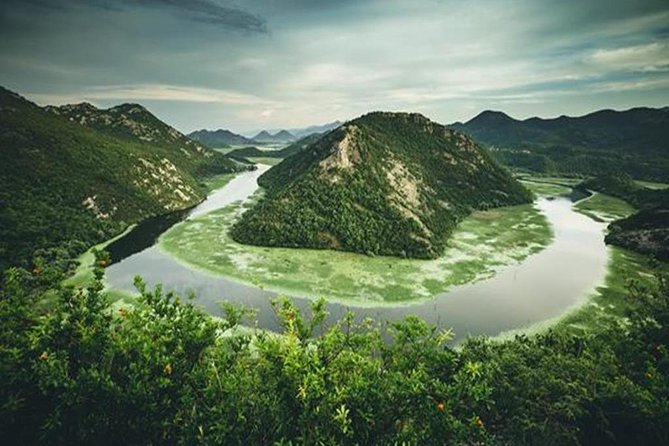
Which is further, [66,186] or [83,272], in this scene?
[66,186]

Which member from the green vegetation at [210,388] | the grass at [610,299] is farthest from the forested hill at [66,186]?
the grass at [610,299]

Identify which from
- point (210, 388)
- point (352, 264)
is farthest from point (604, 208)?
point (210, 388)

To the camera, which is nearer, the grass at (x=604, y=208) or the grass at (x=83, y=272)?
the grass at (x=83, y=272)

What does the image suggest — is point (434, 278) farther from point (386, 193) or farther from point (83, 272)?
point (83, 272)

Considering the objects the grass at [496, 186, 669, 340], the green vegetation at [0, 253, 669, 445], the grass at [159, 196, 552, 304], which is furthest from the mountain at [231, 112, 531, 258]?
the green vegetation at [0, 253, 669, 445]

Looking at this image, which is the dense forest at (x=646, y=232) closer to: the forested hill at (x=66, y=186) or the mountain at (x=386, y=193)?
the mountain at (x=386, y=193)

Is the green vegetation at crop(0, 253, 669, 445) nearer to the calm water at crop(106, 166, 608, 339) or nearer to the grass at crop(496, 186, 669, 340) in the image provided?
the grass at crop(496, 186, 669, 340)
